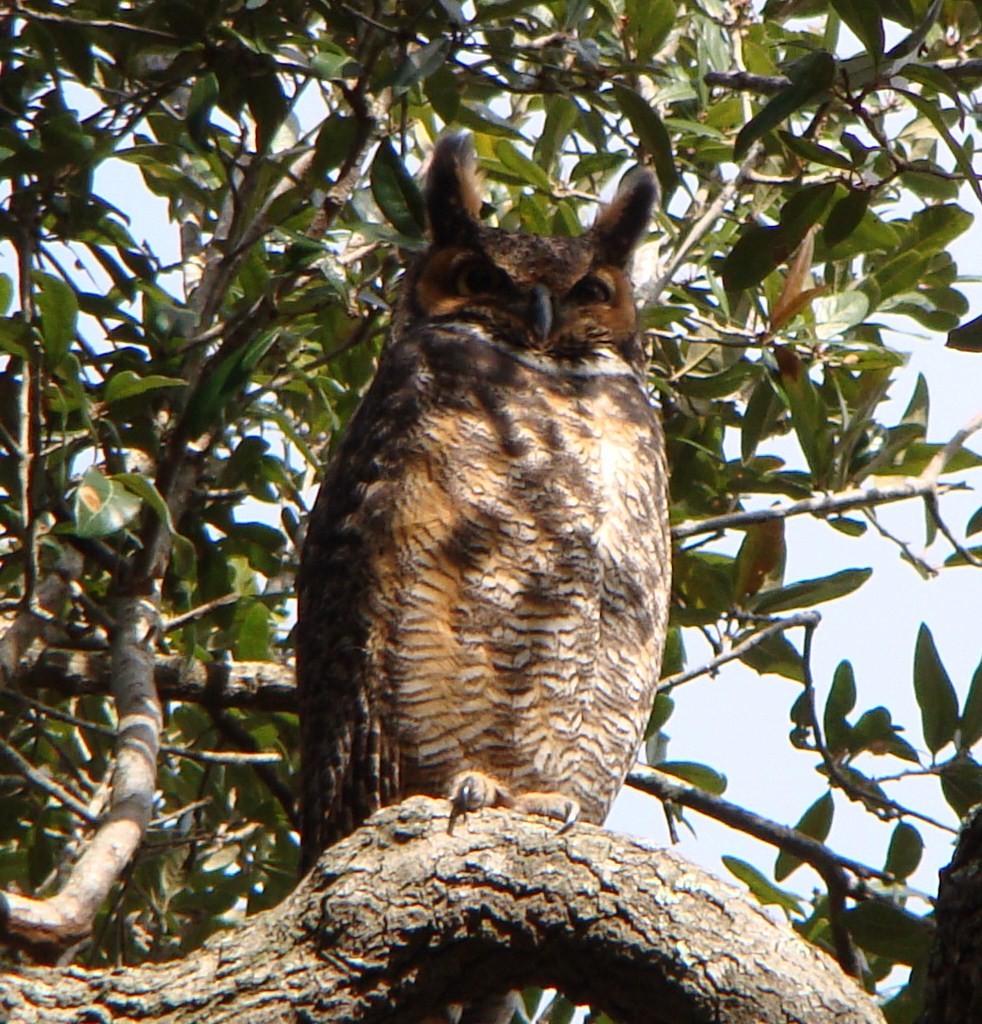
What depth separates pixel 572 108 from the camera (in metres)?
3.43

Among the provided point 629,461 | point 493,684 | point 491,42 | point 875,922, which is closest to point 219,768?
point 493,684

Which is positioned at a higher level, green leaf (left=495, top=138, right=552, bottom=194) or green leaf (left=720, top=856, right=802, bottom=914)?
green leaf (left=495, top=138, right=552, bottom=194)

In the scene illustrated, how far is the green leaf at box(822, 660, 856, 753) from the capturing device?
304 centimetres

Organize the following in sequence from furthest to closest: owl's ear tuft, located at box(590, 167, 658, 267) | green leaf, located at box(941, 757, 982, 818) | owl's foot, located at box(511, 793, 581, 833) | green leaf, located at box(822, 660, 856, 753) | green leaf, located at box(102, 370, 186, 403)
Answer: owl's ear tuft, located at box(590, 167, 658, 267), green leaf, located at box(822, 660, 856, 753), green leaf, located at box(941, 757, 982, 818), green leaf, located at box(102, 370, 186, 403), owl's foot, located at box(511, 793, 581, 833)

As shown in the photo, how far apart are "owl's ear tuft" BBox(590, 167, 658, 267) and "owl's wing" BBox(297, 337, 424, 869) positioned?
70 centimetres

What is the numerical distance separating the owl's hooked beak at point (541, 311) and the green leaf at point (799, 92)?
0.91 meters

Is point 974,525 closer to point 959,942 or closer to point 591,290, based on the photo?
point 591,290

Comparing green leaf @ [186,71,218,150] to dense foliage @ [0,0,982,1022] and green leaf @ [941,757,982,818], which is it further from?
green leaf @ [941,757,982,818]

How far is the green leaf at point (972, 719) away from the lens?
9.61 feet

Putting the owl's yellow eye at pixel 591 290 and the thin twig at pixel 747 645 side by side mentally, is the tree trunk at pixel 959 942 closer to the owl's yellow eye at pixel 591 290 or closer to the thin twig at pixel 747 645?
the thin twig at pixel 747 645

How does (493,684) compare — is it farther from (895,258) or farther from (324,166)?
(895,258)

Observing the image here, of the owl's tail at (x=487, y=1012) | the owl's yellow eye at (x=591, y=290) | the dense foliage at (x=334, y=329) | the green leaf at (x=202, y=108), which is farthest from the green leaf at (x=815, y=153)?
the owl's tail at (x=487, y=1012)

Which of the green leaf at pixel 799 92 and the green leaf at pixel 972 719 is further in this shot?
the green leaf at pixel 972 719

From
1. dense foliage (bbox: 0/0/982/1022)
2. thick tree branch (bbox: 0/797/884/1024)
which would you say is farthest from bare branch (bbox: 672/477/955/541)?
thick tree branch (bbox: 0/797/884/1024)
